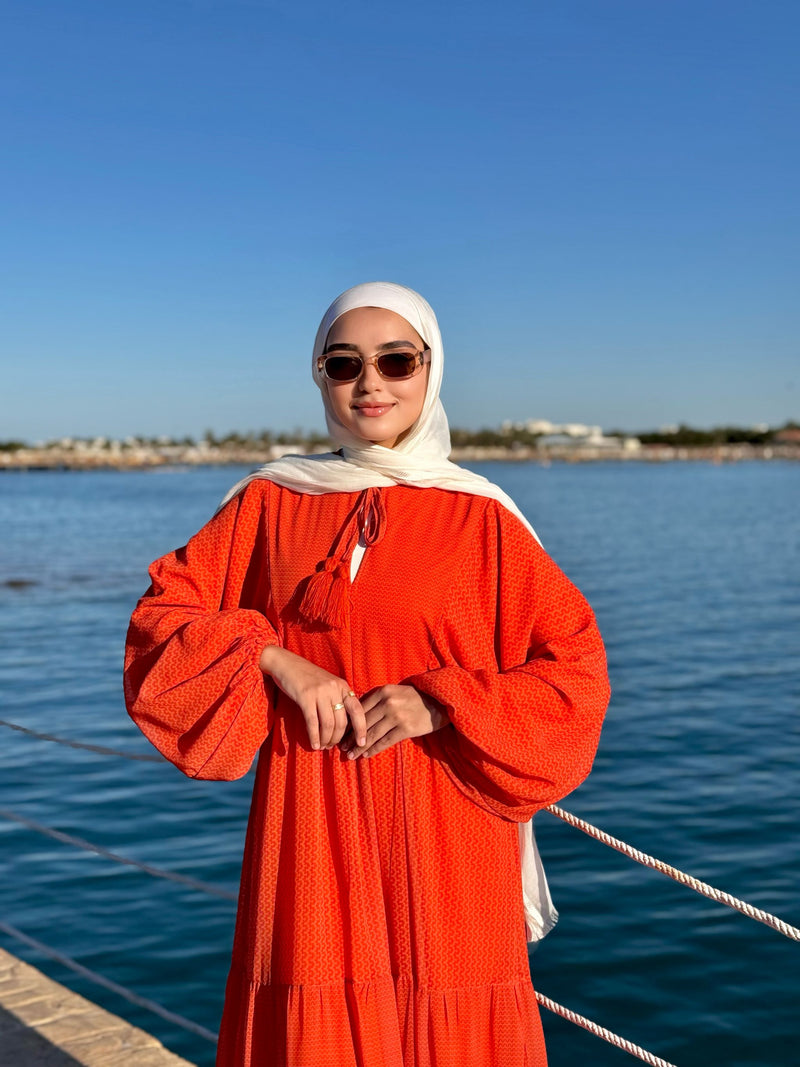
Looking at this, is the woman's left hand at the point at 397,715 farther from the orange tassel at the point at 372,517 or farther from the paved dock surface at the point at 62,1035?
the paved dock surface at the point at 62,1035

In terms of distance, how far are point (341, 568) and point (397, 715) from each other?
0.81 ft

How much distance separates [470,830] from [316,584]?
45cm

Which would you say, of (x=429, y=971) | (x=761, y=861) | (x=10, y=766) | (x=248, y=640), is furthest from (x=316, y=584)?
(x=10, y=766)

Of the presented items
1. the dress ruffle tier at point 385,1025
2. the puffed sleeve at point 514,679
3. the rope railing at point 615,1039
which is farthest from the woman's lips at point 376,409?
the rope railing at point 615,1039

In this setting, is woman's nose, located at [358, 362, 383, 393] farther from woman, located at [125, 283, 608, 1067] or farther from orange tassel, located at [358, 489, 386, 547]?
orange tassel, located at [358, 489, 386, 547]

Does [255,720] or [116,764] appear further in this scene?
[116,764]

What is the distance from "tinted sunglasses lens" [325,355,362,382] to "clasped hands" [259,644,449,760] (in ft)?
1.58

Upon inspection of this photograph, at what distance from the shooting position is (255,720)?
1649mm

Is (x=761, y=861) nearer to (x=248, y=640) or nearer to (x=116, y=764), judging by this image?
(x=116, y=764)

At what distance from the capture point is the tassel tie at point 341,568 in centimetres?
165

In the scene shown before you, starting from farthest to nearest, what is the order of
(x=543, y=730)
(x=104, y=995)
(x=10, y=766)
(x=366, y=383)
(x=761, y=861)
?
1. (x=10, y=766)
2. (x=761, y=861)
3. (x=104, y=995)
4. (x=366, y=383)
5. (x=543, y=730)

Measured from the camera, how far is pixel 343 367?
5.79ft

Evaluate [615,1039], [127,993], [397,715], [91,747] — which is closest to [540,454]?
[91,747]

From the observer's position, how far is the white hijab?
69.2 inches
